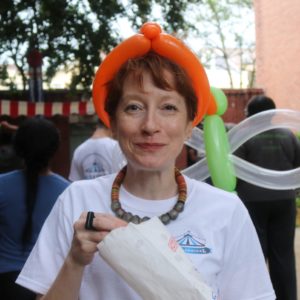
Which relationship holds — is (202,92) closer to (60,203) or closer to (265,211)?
(60,203)

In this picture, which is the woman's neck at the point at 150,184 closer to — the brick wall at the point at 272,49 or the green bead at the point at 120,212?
the green bead at the point at 120,212

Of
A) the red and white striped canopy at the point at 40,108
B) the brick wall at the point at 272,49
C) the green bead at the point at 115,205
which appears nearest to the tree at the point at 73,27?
the red and white striped canopy at the point at 40,108

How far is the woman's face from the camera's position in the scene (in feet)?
4.17

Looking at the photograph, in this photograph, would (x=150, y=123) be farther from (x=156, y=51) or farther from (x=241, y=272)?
(x=241, y=272)

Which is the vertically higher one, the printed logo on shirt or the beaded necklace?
the beaded necklace

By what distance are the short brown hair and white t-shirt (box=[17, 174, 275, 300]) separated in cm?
26

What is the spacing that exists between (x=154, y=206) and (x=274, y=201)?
2.49 m

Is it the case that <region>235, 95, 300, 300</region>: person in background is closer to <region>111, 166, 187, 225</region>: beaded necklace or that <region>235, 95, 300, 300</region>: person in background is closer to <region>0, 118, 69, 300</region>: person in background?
<region>0, 118, 69, 300</region>: person in background

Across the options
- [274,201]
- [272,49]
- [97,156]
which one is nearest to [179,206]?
[274,201]

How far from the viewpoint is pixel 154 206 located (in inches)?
52.6

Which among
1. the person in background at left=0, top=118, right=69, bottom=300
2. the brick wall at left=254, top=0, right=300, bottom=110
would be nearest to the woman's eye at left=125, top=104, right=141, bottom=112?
the person in background at left=0, top=118, right=69, bottom=300

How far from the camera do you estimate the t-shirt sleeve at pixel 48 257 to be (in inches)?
50.3

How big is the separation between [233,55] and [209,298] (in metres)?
29.4

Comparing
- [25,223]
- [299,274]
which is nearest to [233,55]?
[299,274]
